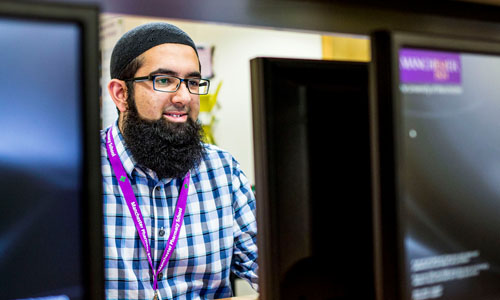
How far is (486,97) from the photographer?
0.86 meters

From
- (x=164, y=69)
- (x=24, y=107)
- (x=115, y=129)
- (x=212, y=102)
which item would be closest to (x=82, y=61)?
(x=24, y=107)

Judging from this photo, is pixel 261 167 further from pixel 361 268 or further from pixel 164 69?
pixel 164 69

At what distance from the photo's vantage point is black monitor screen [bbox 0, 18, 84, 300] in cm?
55

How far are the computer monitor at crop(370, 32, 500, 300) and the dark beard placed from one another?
764 millimetres

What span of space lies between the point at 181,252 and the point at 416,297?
29.2 inches

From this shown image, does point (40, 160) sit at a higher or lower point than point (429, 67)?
lower

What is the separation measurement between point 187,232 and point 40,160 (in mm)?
865

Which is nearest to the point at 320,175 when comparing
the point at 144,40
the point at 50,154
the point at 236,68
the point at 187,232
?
the point at 50,154

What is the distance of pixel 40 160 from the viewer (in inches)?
22.1

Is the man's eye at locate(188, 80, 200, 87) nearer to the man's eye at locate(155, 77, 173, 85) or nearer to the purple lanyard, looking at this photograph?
the man's eye at locate(155, 77, 173, 85)

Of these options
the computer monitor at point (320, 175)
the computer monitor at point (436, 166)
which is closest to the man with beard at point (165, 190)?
the computer monitor at point (320, 175)

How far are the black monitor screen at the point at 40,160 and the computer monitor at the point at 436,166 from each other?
0.45 m

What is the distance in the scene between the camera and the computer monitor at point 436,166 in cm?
76

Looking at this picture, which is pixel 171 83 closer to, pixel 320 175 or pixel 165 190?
pixel 165 190
